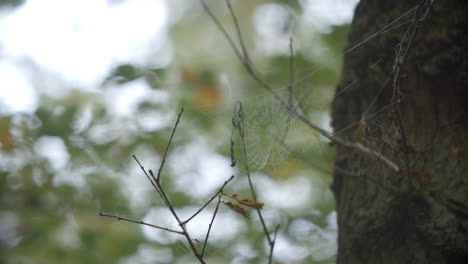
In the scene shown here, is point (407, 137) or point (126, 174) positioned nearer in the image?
point (407, 137)

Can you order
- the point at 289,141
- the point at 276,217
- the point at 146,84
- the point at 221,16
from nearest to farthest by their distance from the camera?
the point at 289,141 < the point at 276,217 < the point at 146,84 < the point at 221,16

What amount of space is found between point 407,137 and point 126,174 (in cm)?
240

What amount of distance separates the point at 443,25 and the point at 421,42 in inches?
3.9

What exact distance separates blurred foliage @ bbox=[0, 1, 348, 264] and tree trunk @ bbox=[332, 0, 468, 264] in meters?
1.07

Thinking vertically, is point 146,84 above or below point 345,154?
above

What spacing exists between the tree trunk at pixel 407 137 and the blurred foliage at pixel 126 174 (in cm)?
107

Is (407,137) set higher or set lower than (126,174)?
lower

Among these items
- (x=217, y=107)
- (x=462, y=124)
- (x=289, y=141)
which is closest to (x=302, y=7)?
(x=217, y=107)

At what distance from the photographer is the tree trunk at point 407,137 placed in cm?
119

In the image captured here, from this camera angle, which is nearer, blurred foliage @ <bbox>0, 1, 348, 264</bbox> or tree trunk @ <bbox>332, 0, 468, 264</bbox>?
tree trunk @ <bbox>332, 0, 468, 264</bbox>

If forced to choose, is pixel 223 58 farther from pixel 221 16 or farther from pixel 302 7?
pixel 302 7

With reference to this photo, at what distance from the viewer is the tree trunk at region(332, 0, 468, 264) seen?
1189 millimetres

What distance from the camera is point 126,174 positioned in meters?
3.13

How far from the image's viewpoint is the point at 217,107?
359 cm
